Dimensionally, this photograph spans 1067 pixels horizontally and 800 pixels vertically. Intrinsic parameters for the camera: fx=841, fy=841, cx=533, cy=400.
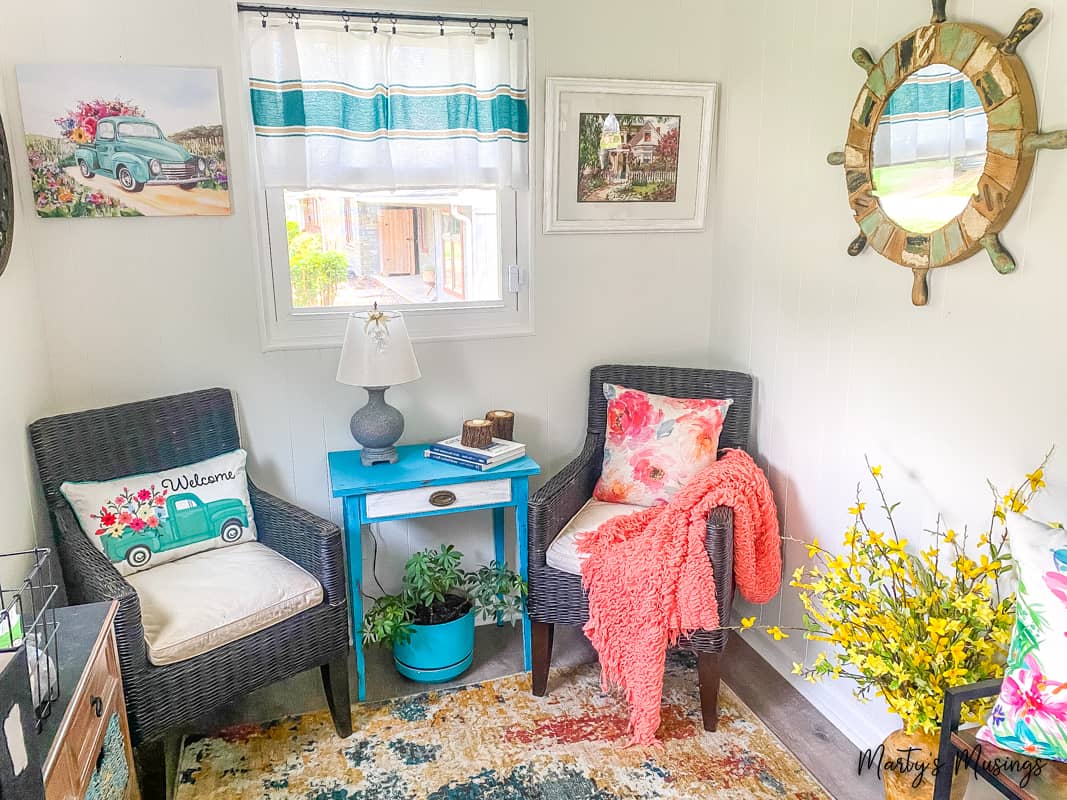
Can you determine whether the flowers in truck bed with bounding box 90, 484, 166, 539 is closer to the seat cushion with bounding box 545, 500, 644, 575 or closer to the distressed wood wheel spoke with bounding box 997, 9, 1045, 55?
the seat cushion with bounding box 545, 500, 644, 575

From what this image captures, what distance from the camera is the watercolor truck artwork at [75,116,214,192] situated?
94.9 inches

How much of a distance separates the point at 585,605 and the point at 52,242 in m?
1.87

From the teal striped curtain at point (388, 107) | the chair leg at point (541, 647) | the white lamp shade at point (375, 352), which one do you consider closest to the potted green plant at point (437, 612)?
the chair leg at point (541, 647)

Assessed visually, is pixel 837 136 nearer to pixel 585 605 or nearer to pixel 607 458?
pixel 607 458

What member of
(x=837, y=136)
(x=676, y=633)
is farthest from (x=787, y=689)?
(x=837, y=136)

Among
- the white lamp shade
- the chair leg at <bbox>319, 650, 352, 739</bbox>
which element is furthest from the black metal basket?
the white lamp shade

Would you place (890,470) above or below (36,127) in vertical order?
below

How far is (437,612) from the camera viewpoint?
2.65 meters

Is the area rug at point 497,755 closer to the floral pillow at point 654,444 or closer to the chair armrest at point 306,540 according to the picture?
the chair armrest at point 306,540

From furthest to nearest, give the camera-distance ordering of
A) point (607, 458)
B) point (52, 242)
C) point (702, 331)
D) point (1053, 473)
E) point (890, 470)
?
point (702, 331) → point (607, 458) → point (52, 242) → point (890, 470) → point (1053, 473)

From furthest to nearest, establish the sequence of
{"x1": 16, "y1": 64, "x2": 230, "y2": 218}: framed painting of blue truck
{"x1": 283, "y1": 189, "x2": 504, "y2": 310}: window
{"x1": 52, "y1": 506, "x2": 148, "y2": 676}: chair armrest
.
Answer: {"x1": 283, "y1": 189, "x2": 504, "y2": 310}: window
{"x1": 16, "y1": 64, "x2": 230, "y2": 218}: framed painting of blue truck
{"x1": 52, "y1": 506, "x2": 148, "y2": 676}: chair armrest

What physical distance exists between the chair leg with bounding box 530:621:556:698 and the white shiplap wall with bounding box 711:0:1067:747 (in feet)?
2.51

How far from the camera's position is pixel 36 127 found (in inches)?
92.3

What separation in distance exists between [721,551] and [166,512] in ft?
5.06
